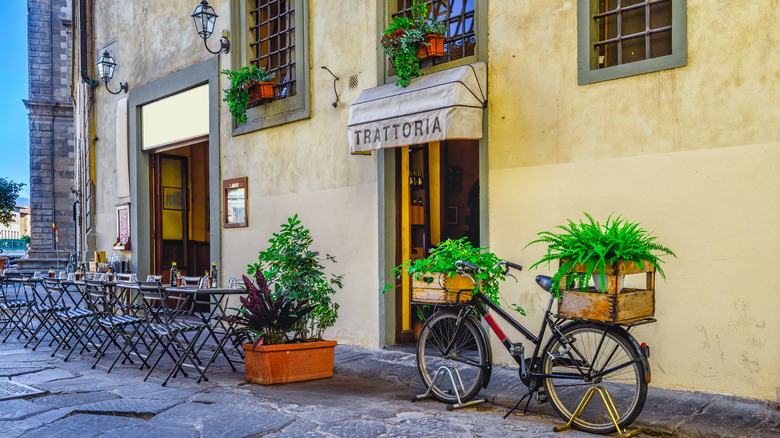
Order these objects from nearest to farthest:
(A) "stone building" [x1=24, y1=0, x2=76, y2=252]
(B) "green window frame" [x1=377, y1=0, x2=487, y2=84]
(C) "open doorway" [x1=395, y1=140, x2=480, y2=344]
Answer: (B) "green window frame" [x1=377, y1=0, x2=487, y2=84] → (C) "open doorway" [x1=395, y1=140, x2=480, y2=344] → (A) "stone building" [x1=24, y1=0, x2=76, y2=252]

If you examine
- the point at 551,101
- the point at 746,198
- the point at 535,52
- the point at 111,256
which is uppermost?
the point at 535,52

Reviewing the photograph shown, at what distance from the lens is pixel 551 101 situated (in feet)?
21.3

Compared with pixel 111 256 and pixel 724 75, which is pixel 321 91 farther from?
pixel 111 256

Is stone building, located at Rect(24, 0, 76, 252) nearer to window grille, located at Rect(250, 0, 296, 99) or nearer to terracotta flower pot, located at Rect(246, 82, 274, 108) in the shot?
window grille, located at Rect(250, 0, 296, 99)

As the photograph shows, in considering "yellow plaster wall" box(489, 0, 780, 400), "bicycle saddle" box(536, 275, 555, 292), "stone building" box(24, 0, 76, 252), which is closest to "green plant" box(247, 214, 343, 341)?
"yellow plaster wall" box(489, 0, 780, 400)

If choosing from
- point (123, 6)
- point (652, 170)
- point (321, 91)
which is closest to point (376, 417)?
point (652, 170)

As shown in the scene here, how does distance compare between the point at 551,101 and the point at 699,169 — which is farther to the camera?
the point at 551,101

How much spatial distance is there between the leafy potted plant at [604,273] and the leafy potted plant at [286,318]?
9.06ft

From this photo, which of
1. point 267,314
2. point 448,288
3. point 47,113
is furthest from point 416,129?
point 47,113

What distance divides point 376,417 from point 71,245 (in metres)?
36.7

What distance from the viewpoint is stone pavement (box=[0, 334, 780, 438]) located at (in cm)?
473

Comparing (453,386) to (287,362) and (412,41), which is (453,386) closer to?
(287,362)

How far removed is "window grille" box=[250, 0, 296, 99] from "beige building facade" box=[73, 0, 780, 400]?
0.04 m

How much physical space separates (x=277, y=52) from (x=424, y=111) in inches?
146
